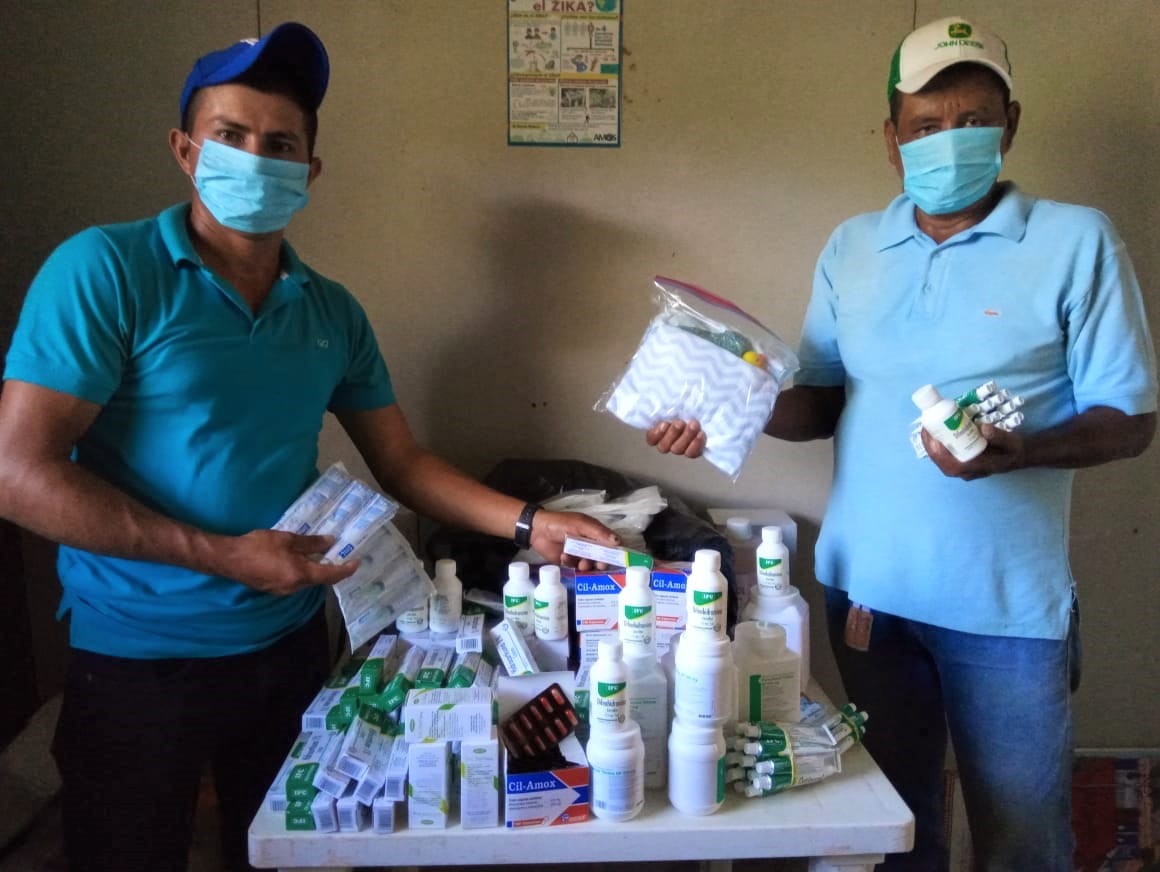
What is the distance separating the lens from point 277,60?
1321 millimetres

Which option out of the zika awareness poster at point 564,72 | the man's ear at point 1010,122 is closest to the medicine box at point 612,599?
the man's ear at point 1010,122

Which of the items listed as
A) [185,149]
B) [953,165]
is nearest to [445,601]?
[185,149]

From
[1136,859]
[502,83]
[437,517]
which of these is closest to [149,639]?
[437,517]

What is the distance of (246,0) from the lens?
1.79 meters

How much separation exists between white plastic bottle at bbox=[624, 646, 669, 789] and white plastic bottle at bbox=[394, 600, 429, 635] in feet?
1.45

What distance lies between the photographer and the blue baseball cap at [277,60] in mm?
1270

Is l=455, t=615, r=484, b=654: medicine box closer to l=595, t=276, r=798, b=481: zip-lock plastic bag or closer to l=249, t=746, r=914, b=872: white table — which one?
l=249, t=746, r=914, b=872: white table

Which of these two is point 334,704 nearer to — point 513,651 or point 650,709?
point 513,651

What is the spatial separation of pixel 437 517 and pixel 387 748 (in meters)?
0.56

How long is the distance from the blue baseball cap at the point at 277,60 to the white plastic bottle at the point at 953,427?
1067mm

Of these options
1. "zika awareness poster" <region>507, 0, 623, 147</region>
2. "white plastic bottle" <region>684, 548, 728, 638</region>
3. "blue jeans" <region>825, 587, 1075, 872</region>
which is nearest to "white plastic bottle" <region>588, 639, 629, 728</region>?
"white plastic bottle" <region>684, 548, 728, 638</region>

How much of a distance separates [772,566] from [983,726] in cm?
47

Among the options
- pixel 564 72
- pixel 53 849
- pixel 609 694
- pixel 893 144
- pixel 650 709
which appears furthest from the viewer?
pixel 564 72

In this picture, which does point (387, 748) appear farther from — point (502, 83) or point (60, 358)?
point (502, 83)
